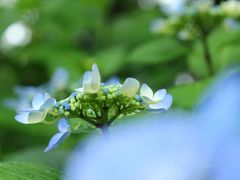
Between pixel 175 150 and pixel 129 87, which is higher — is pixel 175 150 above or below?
below

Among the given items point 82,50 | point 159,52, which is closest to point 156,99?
point 159,52

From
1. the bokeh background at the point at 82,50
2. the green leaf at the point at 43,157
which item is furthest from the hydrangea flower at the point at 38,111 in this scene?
the bokeh background at the point at 82,50

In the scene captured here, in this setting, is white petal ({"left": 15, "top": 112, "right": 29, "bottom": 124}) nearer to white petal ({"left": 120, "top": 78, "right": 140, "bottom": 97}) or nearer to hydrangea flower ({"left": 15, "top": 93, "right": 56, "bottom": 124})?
hydrangea flower ({"left": 15, "top": 93, "right": 56, "bottom": 124})

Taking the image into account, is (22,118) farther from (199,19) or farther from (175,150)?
(199,19)

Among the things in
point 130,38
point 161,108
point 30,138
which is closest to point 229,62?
point 30,138

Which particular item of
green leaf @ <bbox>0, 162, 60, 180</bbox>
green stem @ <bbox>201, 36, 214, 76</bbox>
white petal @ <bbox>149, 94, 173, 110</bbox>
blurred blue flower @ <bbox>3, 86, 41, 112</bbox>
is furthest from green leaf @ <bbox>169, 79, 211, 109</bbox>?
blurred blue flower @ <bbox>3, 86, 41, 112</bbox>

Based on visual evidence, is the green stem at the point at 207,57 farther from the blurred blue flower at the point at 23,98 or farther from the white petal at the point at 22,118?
the white petal at the point at 22,118

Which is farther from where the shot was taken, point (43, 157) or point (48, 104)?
point (43, 157)
